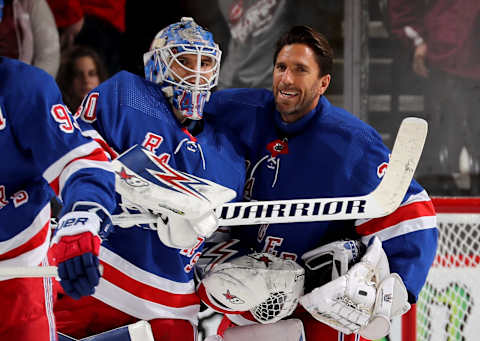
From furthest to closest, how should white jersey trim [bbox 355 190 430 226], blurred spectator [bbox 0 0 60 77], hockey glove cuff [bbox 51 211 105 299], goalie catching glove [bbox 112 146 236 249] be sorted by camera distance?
1. blurred spectator [bbox 0 0 60 77]
2. white jersey trim [bbox 355 190 430 226]
3. goalie catching glove [bbox 112 146 236 249]
4. hockey glove cuff [bbox 51 211 105 299]

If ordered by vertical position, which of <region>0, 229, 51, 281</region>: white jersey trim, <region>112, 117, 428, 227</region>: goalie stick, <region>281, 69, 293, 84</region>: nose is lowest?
<region>0, 229, 51, 281</region>: white jersey trim

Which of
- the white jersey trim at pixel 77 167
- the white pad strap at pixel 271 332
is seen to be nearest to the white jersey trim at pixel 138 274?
the white pad strap at pixel 271 332

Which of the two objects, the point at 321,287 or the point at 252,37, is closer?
the point at 321,287

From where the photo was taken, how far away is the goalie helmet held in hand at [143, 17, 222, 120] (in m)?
1.79

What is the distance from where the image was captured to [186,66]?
1.81 m

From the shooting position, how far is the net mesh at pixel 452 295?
104 inches

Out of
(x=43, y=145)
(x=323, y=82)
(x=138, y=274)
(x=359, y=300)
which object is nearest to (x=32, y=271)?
(x=43, y=145)

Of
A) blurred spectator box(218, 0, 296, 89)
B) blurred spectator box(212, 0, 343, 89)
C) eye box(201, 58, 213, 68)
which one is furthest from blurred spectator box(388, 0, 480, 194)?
eye box(201, 58, 213, 68)

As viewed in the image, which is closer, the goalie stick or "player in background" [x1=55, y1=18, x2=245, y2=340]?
the goalie stick

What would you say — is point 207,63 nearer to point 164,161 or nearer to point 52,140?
point 164,161

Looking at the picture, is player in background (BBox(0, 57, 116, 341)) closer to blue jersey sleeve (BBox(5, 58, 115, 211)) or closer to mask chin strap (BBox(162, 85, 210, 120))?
blue jersey sleeve (BBox(5, 58, 115, 211))

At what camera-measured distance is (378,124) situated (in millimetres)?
3438

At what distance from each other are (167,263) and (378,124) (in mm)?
1914

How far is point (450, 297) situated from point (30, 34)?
2.30 meters
